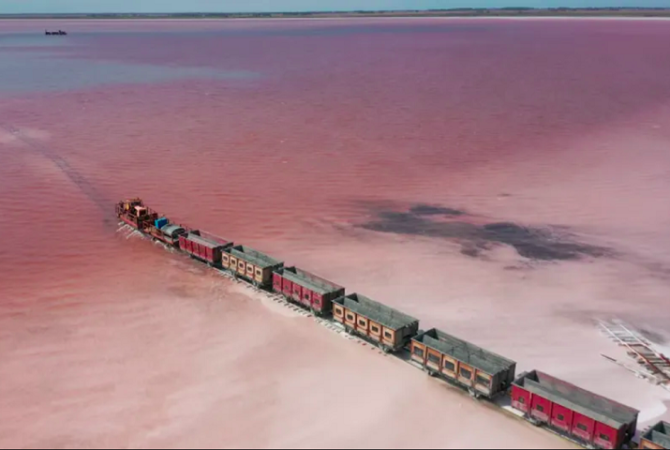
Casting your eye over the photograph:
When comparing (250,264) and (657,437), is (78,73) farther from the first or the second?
(657,437)

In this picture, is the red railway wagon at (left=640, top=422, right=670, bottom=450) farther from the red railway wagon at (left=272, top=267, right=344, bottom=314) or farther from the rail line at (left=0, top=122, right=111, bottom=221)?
the rail line at (left=0, top=122, right=111, bottom=221)

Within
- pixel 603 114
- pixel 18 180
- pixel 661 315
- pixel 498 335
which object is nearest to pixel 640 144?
pixel 603 114

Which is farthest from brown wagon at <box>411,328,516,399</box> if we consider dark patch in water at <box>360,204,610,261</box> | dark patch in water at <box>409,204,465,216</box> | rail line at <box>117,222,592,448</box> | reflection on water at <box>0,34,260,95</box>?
reflection on water at <box>0,34,260,95</box>

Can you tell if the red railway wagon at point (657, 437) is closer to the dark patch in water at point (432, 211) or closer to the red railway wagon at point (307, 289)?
the red railway wagon at point (307, 289)

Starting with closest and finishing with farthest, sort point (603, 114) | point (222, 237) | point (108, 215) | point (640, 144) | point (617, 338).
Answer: point (617, 338) < point (222, 237) < point (108, 215) < point (640, 144) < point (603, 114)

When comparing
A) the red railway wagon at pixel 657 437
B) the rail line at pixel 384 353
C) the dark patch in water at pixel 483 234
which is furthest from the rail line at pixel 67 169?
the red railway wagon at pixel 657 437

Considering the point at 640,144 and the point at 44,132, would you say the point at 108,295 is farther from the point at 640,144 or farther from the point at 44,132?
the point at 640,144
